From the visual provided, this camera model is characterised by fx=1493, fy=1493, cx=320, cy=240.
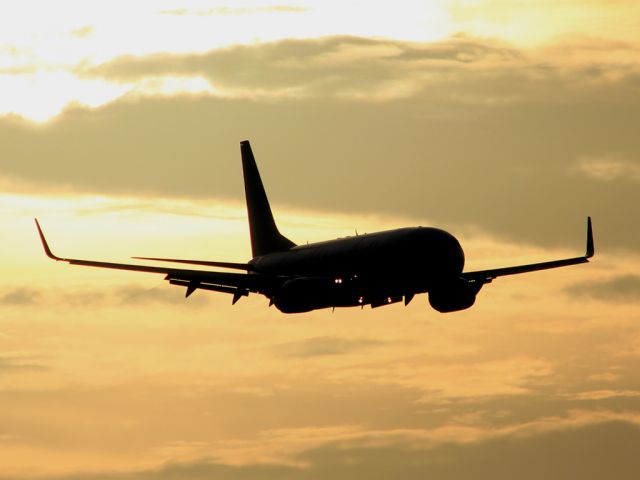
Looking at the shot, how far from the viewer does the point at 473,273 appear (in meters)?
109

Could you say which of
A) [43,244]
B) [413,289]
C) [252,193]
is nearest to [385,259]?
[413,289]

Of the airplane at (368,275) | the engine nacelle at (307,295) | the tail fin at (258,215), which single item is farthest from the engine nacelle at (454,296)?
the tail fin at (258,215)

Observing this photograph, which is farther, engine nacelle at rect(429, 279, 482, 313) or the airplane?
engine nacelle at rect(429, 279, 482, 313)

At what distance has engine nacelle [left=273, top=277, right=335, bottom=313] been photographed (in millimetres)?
105562

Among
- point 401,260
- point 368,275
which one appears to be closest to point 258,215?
point 368,275

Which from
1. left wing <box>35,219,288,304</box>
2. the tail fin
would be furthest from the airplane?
the tail fin

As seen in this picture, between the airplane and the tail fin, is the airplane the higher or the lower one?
the lower one

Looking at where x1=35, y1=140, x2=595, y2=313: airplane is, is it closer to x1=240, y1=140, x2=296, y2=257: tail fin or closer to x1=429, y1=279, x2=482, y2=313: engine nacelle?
x1=429, y1=279, x2=482, y2=313: engine nacelle

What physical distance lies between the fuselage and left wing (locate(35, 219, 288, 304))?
16.9ft

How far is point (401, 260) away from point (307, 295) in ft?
23.9

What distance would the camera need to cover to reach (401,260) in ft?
340

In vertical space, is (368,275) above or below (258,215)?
below

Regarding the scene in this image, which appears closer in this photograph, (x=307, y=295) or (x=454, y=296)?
(x=307, y=295)

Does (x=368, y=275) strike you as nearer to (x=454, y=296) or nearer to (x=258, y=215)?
(x=454, y=296)
